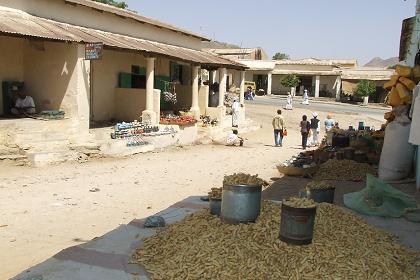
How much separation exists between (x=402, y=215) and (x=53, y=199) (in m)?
6.21

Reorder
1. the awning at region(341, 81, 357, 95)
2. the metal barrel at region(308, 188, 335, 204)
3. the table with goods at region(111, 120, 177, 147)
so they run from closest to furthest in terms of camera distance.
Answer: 1. the metal barrel at region(308, 188, 335, 204)
2. the table with goods at region(111, 120, 177, 147)
3. the awning at region(341, 81, 357, 95)

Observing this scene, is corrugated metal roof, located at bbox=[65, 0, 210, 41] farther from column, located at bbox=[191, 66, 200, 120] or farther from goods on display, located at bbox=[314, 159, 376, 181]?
goods on display, located at bbox=[314, 159, 376, 181]

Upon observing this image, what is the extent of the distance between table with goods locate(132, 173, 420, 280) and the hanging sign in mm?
8958

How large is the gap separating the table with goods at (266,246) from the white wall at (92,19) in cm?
1085

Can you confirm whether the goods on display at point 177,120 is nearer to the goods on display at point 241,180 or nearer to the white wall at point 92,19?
the white wall at point 92,19

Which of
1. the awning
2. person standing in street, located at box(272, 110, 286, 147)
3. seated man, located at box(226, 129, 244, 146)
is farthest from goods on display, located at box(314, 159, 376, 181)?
the awning

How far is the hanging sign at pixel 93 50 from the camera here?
12.7 m

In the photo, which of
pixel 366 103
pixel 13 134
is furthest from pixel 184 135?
pixel 366 103

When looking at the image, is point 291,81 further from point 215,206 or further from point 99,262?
point 99,262

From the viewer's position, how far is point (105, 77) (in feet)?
54.0

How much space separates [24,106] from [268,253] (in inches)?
437

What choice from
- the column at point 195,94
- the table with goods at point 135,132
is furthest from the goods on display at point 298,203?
the column at point 195,94

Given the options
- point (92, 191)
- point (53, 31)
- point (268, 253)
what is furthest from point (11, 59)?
point (268, 253)

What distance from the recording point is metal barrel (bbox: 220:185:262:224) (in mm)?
4477
